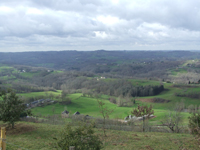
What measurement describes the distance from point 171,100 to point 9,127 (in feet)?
319

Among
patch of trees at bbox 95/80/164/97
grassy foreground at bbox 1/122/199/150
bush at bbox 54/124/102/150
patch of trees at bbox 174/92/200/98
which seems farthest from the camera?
patch of trees at bbox 95/80/164/97

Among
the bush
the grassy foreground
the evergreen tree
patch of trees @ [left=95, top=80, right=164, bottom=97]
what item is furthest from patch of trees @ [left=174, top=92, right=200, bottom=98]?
the bush

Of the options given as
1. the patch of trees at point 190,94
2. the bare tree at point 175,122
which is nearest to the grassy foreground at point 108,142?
the bare tree at point 175,122

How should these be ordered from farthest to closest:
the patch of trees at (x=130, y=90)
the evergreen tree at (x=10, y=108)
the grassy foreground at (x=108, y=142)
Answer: the patch of trees at (x=130, y=90)
the evergreen tree at (x=10, y=108)
the grassy foreground at (x=108, y=142)

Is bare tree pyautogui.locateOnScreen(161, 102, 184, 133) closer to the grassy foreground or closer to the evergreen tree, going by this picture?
the grassy foreground

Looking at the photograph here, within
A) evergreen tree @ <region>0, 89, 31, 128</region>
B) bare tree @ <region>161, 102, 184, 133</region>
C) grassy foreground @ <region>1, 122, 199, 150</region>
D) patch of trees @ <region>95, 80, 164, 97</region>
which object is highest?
evergreen tree @ <region>0, 89, 31, 128</region>

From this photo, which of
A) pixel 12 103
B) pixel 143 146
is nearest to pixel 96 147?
pixel 143 146

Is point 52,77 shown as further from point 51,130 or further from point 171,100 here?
point 51,130

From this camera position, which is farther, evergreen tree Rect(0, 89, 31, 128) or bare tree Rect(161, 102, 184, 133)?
bare tree Rect(161, 102, 184, 133)

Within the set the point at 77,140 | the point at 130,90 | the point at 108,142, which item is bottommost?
the point at 130,90

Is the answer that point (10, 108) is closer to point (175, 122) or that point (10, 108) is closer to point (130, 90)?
point (175, 122)

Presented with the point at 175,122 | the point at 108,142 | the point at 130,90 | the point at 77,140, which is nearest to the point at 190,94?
the point at 130,90

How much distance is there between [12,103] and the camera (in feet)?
80.2

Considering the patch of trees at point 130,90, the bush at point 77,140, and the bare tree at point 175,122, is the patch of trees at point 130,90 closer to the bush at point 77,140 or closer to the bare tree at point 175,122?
the bare tree at point 175,122
